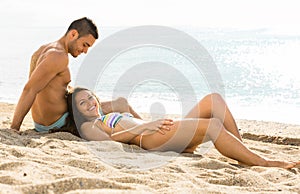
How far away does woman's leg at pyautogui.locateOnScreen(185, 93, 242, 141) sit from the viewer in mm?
4078

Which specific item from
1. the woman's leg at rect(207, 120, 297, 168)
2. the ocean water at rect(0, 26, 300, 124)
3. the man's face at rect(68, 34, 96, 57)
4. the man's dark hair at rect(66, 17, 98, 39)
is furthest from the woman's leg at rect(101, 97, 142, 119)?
the ocean water at rect(0, 26, 300, 124)

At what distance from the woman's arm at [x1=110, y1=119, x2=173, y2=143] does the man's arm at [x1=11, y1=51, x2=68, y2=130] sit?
90cm

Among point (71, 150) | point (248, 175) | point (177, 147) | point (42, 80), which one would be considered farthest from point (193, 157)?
point (42, 80)

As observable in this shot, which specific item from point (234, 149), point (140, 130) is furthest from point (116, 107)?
point (234, 149)

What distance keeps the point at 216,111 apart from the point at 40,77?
5.81ft

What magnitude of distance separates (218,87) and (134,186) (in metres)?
8.47

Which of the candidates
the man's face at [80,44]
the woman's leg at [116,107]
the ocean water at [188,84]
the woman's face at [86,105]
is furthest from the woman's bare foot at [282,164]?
the ocean water at [188,84]

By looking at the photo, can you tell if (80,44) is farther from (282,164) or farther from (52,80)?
(282,164)

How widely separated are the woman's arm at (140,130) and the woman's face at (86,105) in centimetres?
37

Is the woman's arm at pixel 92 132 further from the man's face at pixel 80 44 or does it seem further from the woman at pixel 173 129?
the man's face at pixel 80 44

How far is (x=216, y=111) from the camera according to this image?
408 centimetres

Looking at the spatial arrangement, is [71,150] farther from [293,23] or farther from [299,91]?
[293,23]

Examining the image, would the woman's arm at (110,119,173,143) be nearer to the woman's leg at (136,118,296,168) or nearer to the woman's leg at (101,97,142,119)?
the woman's leg at (136,118,296,168)

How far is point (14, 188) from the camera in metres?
2.51
